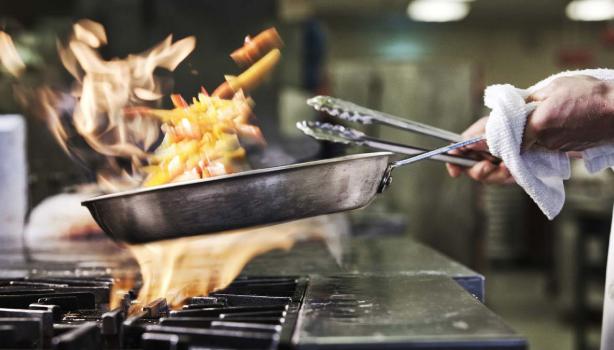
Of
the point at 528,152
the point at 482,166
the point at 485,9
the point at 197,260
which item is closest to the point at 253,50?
the point at 197,260

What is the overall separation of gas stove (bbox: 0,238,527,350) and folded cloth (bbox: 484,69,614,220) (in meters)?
0.23

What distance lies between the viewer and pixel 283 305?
112cm

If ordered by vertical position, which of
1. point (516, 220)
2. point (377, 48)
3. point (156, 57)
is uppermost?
point (377, 48)

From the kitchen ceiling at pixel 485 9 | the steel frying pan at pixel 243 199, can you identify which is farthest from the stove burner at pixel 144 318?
the kitchen ceiling at pixel 485 9

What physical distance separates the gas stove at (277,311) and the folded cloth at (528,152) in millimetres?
233

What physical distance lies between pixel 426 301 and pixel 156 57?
40.9 inches

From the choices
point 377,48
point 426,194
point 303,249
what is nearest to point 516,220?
point 377,48

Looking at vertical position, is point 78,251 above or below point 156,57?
below

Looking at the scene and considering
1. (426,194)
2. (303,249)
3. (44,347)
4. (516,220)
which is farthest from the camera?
(516,220)

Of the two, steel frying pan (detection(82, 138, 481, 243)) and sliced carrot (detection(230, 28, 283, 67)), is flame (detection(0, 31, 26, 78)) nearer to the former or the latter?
sliced carrot (detection(230, 28, 283, 67))

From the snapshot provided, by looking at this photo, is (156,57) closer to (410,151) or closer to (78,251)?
(78,251)

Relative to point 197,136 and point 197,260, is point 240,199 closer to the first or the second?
point 197,136

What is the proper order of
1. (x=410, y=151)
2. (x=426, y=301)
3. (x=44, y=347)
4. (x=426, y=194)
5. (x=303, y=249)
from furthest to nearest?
1. (x=426, y=194)
2. (x=303, y=249)
3. (x=410, y=151)
4. (x=426, y=301)
5. (x=44, y=347)

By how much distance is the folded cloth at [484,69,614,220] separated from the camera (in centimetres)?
113
